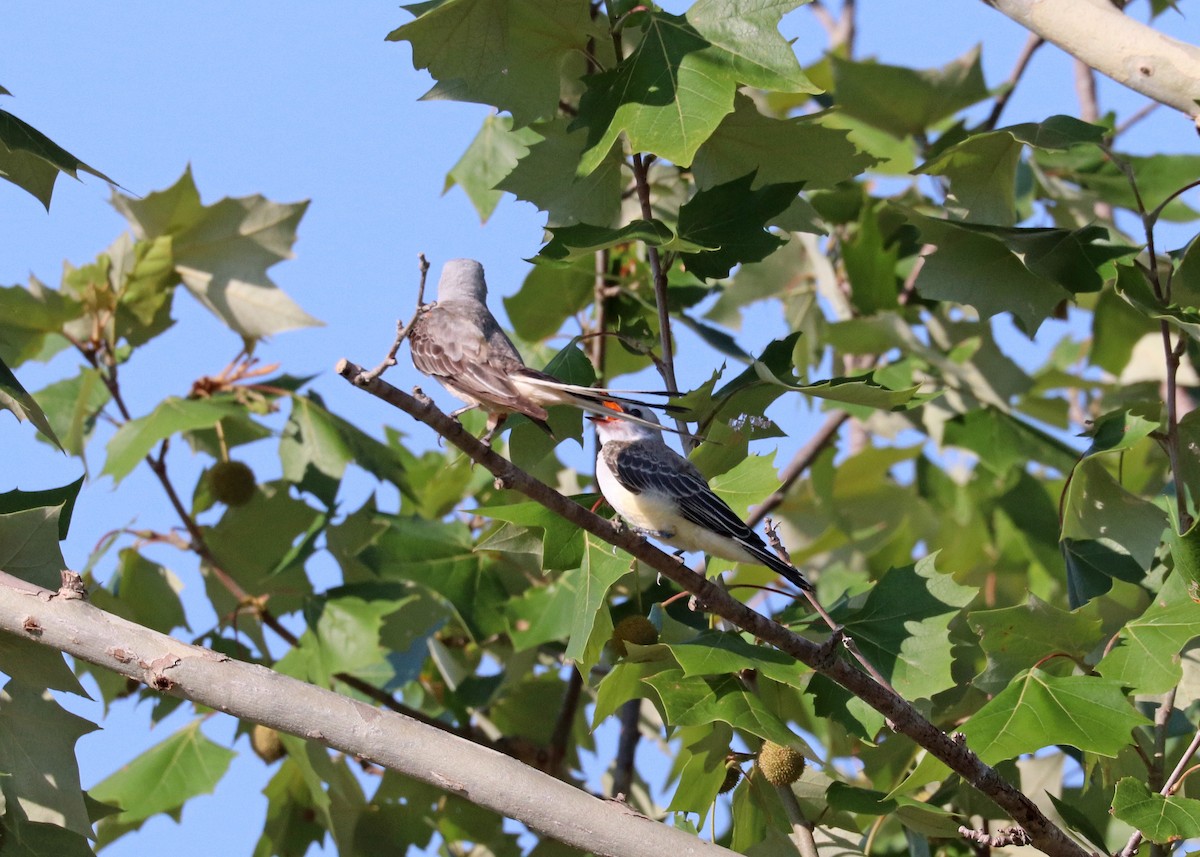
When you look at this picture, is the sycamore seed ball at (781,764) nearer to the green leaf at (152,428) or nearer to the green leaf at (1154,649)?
the green leaf at (1154,649)

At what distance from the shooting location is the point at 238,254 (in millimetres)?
5867

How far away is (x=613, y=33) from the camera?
4.17 m

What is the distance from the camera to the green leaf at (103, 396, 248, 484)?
5027 mm

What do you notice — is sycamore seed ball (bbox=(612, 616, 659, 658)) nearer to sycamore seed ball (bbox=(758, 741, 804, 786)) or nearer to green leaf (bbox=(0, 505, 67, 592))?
sycamore seed ball (bbox=(758, 741, 804, 786))

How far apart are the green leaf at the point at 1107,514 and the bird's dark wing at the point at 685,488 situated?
1.14 metres

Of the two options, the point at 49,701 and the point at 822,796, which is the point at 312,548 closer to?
the point at 49,701

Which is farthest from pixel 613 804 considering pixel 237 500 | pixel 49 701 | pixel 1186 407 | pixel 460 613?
pixel 1186 407

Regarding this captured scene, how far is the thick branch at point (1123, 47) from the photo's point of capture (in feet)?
12.1

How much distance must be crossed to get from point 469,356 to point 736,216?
0.99 meters

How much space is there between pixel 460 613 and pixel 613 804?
218 cm

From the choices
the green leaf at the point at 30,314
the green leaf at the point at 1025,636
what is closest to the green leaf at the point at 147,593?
the green leaf at the point at 30,314

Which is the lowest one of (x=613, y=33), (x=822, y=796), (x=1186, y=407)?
(x=822, y=796)

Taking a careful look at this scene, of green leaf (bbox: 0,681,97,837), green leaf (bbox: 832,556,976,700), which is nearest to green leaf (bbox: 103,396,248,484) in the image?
green leaf (bbox: 0,681,97,837)

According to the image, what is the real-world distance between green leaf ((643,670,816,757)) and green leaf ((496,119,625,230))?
1.74 metres
